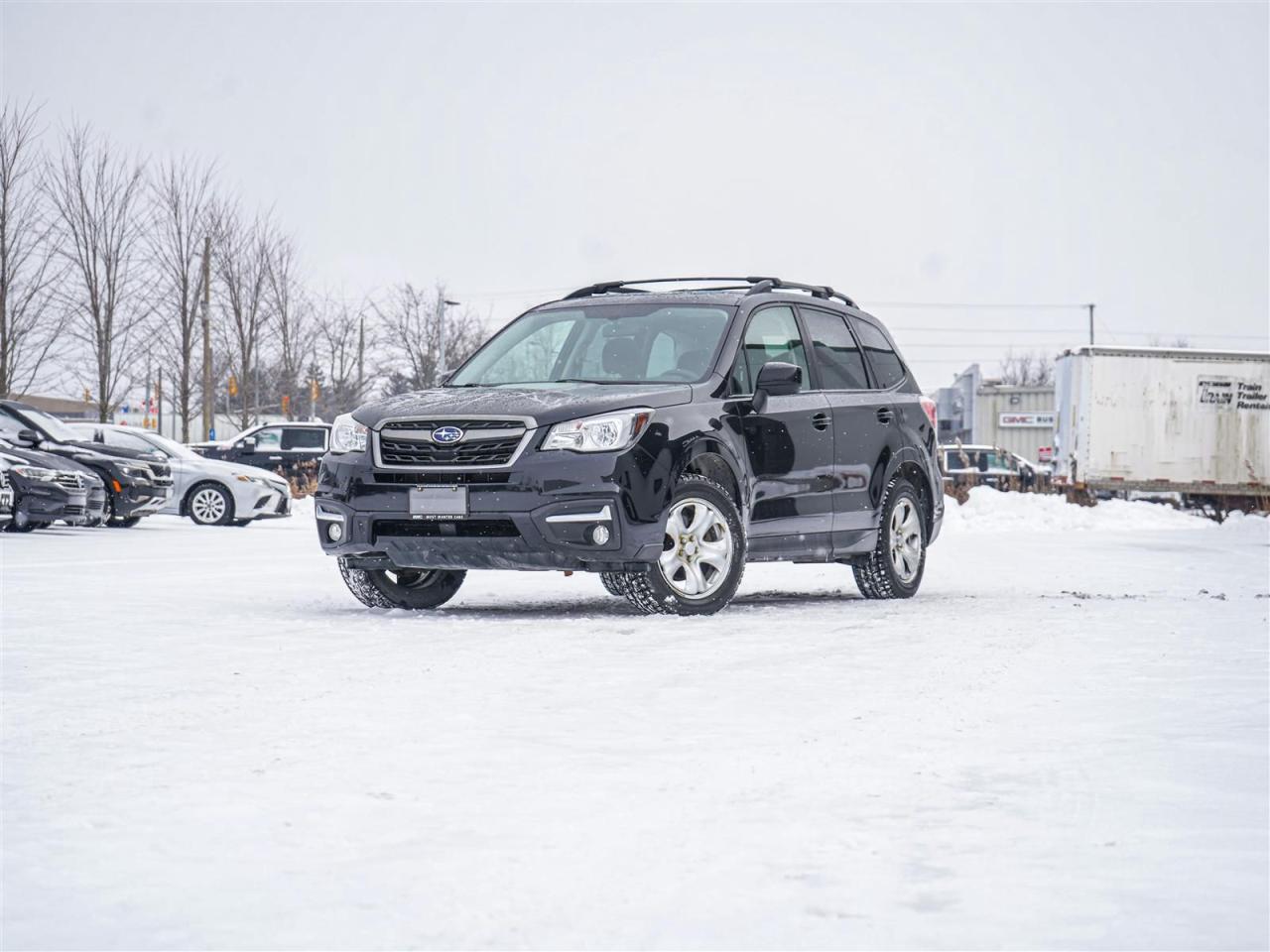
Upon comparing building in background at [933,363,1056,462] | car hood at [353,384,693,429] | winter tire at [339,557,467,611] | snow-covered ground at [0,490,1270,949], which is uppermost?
building in background at [933,363,1056,462]

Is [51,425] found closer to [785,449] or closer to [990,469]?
[785,449]

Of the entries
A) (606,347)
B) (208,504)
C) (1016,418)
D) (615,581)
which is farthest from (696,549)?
(1016,418)

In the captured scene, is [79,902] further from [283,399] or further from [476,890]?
[283,399]

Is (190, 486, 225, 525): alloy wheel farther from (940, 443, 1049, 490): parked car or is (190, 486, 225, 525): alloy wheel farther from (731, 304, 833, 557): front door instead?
(940, 443, 1049, 490): parked car

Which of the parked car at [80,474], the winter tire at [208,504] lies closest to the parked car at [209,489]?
the winter tire at [208,504]

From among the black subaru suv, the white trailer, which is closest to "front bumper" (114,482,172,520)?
the black subaru suv

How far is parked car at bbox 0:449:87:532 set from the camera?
2000cm

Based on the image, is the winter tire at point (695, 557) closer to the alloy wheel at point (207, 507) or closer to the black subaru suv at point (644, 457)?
the black subaru suv at point (644, 457)

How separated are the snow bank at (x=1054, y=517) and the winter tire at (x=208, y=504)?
406 inches

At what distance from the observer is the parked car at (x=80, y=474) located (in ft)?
66.8

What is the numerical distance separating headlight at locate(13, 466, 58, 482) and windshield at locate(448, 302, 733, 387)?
34.2 feet

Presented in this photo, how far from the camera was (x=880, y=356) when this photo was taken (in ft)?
40.6

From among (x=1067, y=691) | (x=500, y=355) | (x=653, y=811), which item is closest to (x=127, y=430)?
(x=500, y=355)

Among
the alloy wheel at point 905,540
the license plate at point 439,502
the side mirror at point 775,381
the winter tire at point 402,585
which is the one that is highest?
the side mirror at point 775,381
